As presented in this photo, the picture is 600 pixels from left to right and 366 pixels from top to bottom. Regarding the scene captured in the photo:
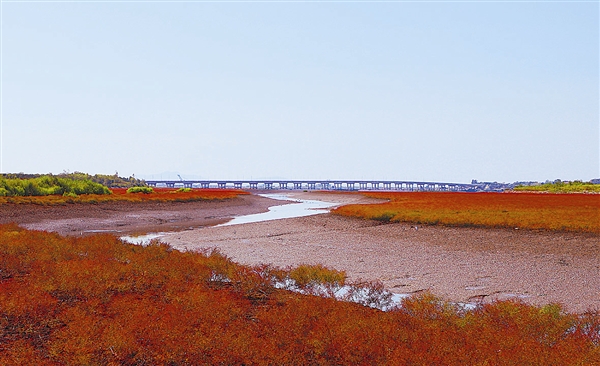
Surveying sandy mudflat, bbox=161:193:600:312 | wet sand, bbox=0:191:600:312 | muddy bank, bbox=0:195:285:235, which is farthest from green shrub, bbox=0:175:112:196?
sandy mudflat, bbox=161:193:600:312

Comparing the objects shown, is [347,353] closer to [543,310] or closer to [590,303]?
[543,310]

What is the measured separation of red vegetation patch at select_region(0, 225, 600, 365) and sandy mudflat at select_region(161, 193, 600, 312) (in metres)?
2.89

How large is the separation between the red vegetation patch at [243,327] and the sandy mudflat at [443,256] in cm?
289

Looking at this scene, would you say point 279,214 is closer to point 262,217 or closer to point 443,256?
point 262,217

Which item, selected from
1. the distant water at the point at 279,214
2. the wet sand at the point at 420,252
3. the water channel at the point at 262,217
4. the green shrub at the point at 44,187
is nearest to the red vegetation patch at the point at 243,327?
the wet sand at the point at 420,252

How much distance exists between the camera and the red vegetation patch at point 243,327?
255 inches

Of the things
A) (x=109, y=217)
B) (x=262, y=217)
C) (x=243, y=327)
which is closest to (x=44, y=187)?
(x=109, y=217)

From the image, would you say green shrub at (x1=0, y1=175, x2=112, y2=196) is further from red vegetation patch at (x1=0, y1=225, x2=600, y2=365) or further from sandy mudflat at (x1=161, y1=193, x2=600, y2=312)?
red vegetation patch at (x1=0, y1=225, x2=600, y2=365)

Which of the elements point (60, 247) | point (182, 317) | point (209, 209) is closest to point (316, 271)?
point (182, 317)

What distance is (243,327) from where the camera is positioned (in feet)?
25.6

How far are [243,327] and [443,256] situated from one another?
418 inches

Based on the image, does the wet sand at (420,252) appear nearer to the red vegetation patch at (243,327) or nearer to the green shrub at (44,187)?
the red vegetation patch at (243,327)

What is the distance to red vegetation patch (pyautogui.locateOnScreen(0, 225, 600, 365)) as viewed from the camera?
6.47m

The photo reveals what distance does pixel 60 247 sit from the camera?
577 inches
